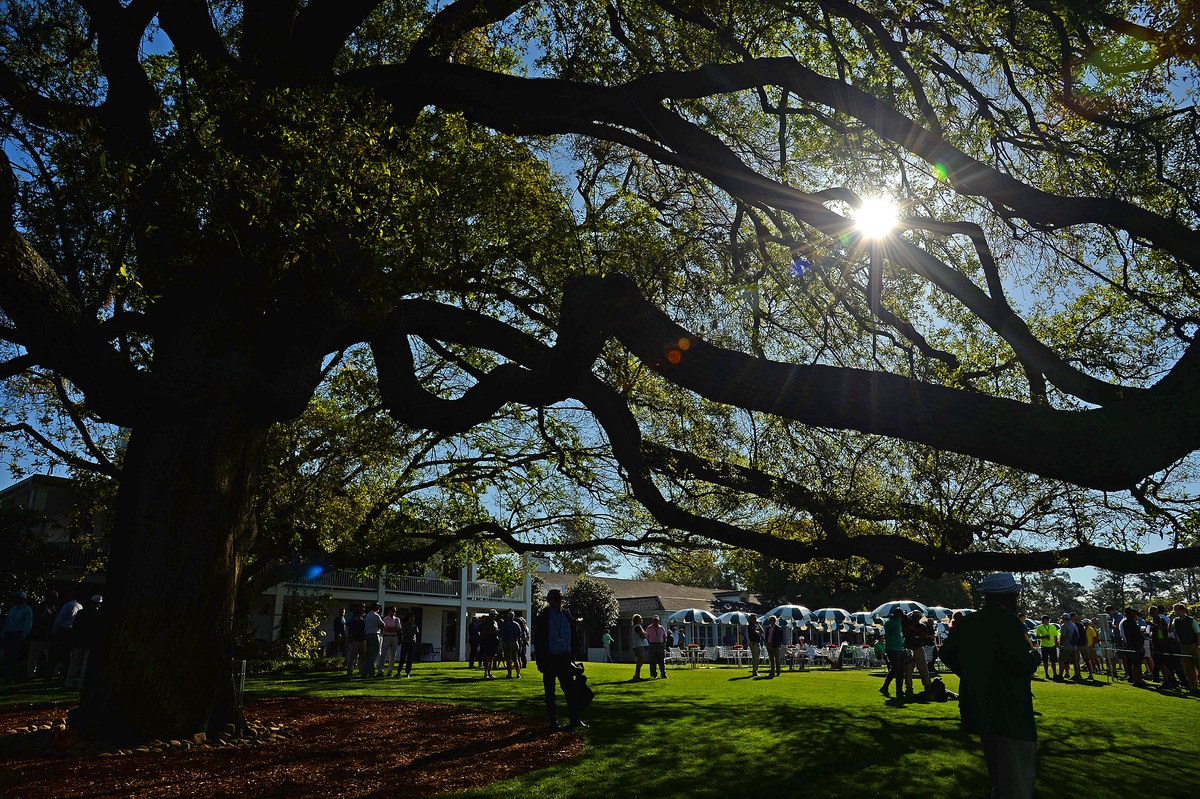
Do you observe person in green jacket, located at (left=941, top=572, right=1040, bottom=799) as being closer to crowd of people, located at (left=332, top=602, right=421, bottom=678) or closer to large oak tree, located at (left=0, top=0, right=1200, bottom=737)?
large oak tree, located at (left=0, top=0, right=1200, bottom=737)

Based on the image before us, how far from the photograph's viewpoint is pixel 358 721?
32.4 ft

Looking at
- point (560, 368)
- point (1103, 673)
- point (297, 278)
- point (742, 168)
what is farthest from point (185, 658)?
point (1103, 673)

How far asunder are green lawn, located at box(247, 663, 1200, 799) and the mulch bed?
63 centimetres

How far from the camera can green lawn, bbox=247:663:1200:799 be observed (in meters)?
6.35

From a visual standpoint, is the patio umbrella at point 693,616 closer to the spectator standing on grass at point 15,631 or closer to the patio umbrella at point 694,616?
the patio umbrella at point 694,616

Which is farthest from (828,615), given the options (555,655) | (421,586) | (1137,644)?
(555,655)

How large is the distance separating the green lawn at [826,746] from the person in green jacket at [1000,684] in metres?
1.06

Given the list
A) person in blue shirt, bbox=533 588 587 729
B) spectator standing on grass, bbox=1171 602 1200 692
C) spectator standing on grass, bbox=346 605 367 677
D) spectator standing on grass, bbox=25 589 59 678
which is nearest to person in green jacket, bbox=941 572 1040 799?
person in blue shirt, bbox=533 588 587 729

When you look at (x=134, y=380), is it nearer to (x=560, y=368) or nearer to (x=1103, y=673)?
(x=560, y=368)

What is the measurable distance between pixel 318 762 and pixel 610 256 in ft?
23.4

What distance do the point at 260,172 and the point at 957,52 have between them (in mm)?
8547

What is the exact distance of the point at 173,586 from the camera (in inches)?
315

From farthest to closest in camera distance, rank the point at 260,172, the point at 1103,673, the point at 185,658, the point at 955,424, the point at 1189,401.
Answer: the point at 1103,673 < the point at 185,658 < the point at 260,172 < the point at 955,424 < the point at 1189,401

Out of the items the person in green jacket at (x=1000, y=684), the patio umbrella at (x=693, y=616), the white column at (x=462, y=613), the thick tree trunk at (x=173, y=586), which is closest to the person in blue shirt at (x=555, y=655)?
the thick tree trunk at (x=173, y=586)
